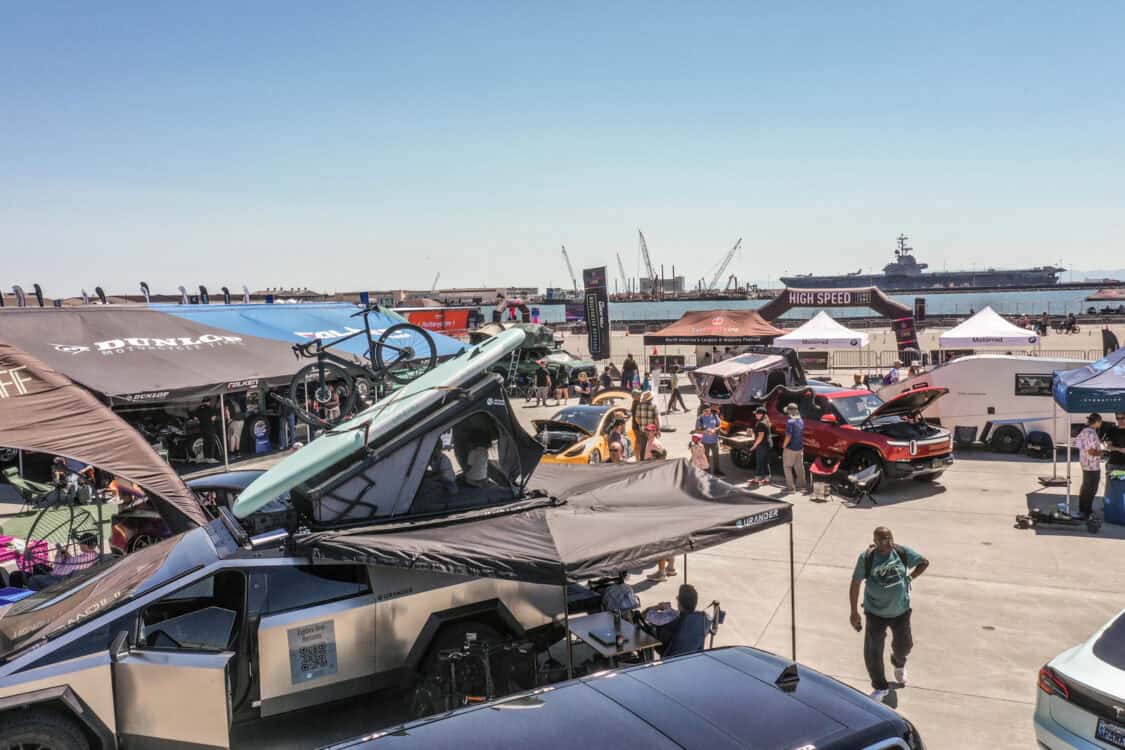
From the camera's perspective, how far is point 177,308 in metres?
19.4

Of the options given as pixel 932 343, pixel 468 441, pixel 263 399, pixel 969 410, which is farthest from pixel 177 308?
pixel 932 343

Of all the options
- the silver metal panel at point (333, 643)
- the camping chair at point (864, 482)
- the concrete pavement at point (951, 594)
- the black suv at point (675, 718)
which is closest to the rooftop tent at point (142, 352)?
the silver metal panel at point (333, 643)

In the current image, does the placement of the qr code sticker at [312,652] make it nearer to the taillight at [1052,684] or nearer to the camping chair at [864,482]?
the taillight at [1052,684]

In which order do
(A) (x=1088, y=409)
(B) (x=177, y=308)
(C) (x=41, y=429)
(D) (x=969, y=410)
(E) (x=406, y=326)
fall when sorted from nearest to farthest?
(C) (x=41, y=429) < (E) (x=406, y=326) < (A) (x=1088, y=409) < (D) (x=969, y=410) < (B) (x=177, y=308)

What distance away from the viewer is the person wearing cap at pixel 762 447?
1443cm

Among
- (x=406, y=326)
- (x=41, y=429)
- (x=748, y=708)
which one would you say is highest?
(x=406, y=326)

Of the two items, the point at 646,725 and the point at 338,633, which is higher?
the point at 646,725

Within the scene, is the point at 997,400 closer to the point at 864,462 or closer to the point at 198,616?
the point at 864,462

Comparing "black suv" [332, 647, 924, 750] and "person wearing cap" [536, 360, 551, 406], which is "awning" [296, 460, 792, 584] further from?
"person wearing cap" [536, 360, 551, 406]

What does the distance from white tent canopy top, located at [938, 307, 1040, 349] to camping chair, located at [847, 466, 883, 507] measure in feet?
44.7

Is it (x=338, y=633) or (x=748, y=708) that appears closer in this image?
(x=748, y=708)

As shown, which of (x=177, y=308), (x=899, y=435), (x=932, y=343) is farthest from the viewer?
(x=932, y=343)

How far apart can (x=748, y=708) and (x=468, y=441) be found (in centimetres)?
362

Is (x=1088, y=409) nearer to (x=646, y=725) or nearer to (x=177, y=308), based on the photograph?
(x=646, y=725)
